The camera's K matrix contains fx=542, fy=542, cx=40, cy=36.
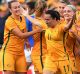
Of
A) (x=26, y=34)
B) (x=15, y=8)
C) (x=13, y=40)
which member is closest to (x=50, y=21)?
(x=26, y=34)

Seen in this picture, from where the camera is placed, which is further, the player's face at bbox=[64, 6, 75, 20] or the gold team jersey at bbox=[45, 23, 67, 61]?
the player's face at bbox=[64, 6, 75, 20]

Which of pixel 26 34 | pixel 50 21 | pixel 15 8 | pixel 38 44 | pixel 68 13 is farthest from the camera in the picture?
pixel 38 44

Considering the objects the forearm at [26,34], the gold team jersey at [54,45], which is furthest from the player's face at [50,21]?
the forearm at [26,34]

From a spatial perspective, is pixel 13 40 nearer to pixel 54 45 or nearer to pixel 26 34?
pixel 26 34

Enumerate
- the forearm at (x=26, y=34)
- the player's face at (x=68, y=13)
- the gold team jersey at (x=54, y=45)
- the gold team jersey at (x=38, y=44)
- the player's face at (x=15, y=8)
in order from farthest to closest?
the gold team jersey at (x=38, y=44) → the player's face at (x=15, y=8) → the forearm at (x=26, y=34) → the player's face at (x=68, y=13) → the gold team jersey at (x=54, y=45)

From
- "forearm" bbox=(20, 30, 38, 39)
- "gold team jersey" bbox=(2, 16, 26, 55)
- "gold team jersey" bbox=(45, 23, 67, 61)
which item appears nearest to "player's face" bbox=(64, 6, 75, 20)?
"gold team jersey" bbox=(45, 23, 67, 61)

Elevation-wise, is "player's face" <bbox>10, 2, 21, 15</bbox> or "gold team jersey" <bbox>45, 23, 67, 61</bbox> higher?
Result: "player's face" <bbox>10, 2, 21, 15</bbox>

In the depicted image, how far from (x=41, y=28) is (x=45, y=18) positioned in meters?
0.44

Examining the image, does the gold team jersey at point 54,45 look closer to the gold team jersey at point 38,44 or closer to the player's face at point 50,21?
the player's face at point 50,21

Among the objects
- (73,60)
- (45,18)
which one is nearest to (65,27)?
(45,18)

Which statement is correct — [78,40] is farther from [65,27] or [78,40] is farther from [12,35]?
[12,35]

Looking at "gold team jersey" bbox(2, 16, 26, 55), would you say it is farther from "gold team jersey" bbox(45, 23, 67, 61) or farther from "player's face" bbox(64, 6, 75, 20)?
"player's face" bbox(64, 6, 75, 20)

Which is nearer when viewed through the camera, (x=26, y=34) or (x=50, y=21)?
(x=50, y=21)

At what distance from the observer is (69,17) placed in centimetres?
1055
